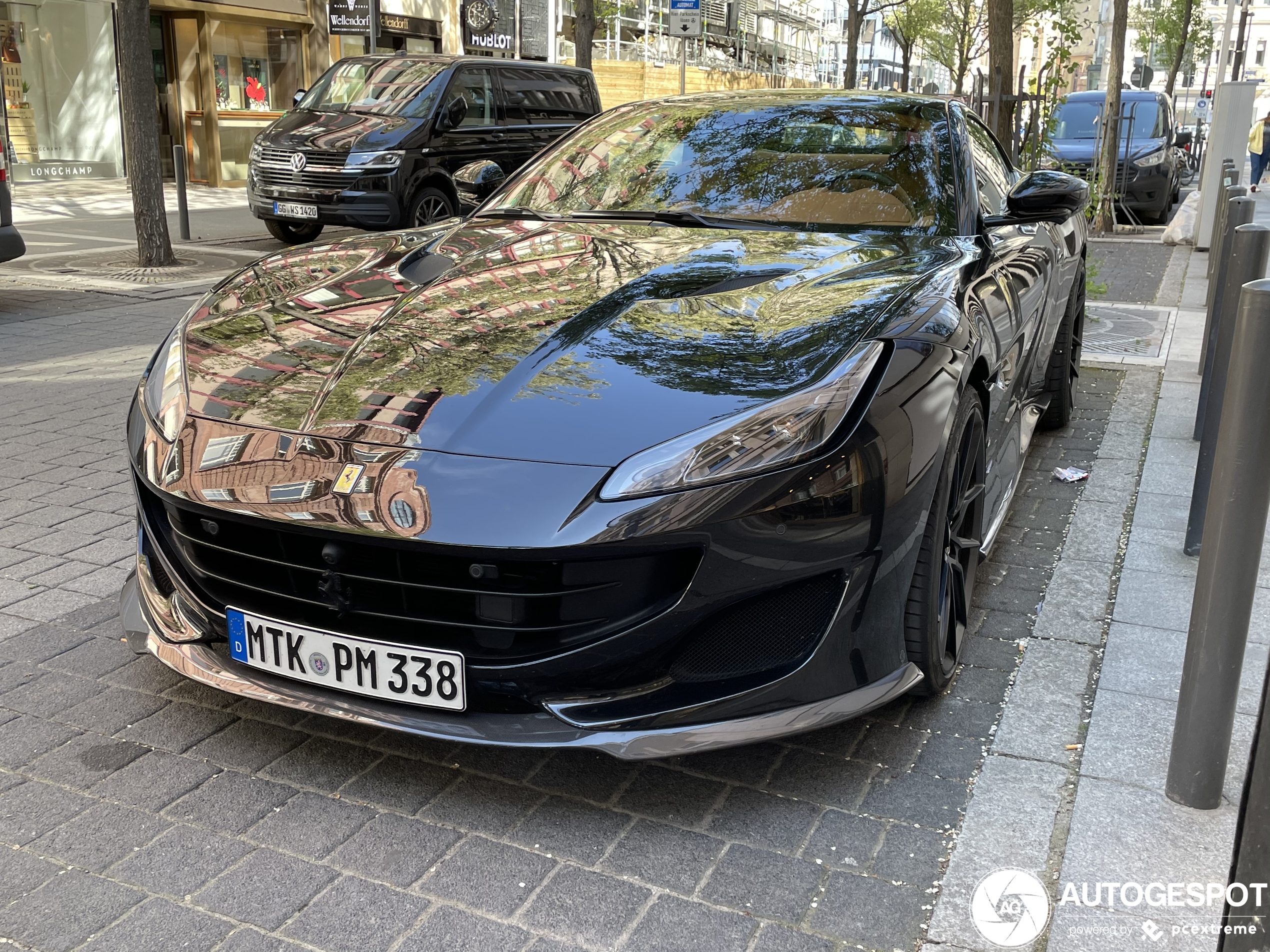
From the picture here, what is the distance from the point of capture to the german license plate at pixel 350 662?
2.39 metres

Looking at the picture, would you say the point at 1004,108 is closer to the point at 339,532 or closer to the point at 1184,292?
the point at 1184,292

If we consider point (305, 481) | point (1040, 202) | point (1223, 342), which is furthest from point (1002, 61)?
point (305, 481)

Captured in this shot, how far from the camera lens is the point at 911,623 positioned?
2738 millimetres

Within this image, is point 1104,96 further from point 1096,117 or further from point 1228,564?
point 1228,564

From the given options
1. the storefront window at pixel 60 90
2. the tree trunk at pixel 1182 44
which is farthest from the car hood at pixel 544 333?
Answer: the tree trunk at pixel 1182 44

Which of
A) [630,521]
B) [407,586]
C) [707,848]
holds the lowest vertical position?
[707,848]

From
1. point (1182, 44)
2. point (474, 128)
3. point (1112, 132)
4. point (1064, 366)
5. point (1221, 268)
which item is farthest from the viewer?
point (1182, 44)

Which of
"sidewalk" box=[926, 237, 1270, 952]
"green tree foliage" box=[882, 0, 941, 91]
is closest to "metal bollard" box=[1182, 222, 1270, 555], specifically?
"sidewalk" box=[926, 237, 1270, 952]

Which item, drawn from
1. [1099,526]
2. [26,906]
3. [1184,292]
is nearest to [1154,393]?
[1099,526]

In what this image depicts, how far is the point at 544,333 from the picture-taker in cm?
278

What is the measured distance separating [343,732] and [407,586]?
2.15 feet

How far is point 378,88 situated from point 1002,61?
20.7 feet

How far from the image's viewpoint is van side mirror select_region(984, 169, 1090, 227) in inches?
146

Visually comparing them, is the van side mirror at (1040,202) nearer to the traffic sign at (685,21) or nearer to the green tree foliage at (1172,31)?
the traffic sign at (685,21)
